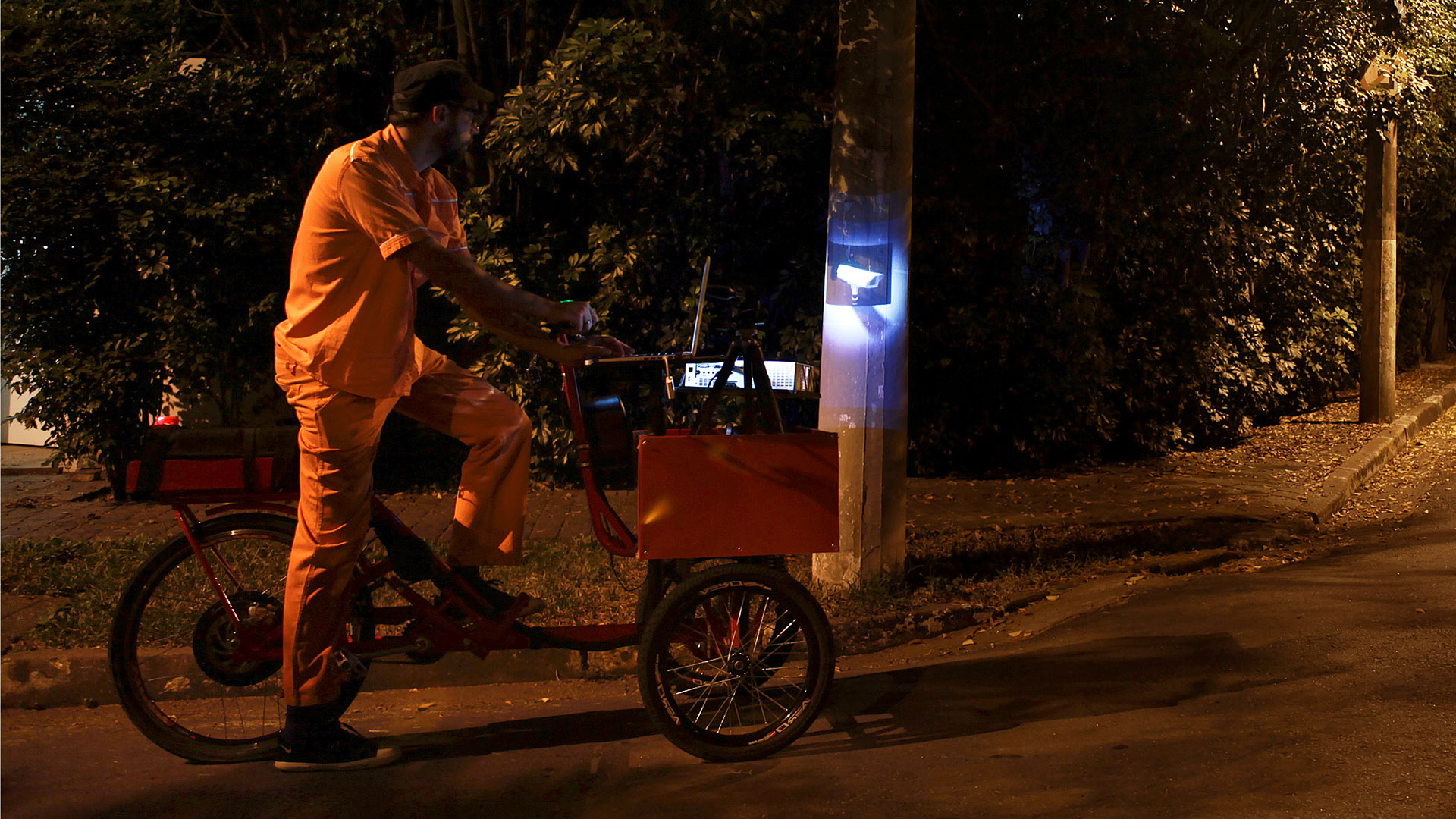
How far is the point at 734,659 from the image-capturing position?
4086mm

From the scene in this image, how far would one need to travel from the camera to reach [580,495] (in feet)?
30.3

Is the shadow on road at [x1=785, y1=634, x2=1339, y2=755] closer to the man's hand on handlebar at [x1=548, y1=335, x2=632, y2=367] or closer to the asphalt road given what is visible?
the asphalt road

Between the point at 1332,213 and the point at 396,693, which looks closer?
the point at 396,693

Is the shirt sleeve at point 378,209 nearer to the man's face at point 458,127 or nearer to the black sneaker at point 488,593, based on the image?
the man's face at point 458,127

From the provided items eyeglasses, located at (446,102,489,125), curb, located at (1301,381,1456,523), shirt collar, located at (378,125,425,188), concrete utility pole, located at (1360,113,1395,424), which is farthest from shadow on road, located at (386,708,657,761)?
concrete utility pole, located at (1360,113,1395,424)

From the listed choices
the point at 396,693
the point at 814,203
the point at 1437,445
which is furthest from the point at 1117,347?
the point at 396,693

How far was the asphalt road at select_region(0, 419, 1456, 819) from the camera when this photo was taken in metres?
3.61

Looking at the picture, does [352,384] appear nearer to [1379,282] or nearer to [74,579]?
[74,579]

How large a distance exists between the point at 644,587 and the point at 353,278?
1.44 m

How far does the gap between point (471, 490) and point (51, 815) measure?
5.05 feet

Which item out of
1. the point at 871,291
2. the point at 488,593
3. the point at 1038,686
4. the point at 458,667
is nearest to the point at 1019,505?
the point at 871,291

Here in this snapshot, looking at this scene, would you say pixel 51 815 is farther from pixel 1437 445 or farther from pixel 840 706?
pixel 1437 445

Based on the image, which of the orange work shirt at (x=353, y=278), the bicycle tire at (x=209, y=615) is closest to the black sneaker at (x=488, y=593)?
the bicycle tire at (x=209, y=615)

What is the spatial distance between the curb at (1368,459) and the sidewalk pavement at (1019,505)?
0.03 meters
